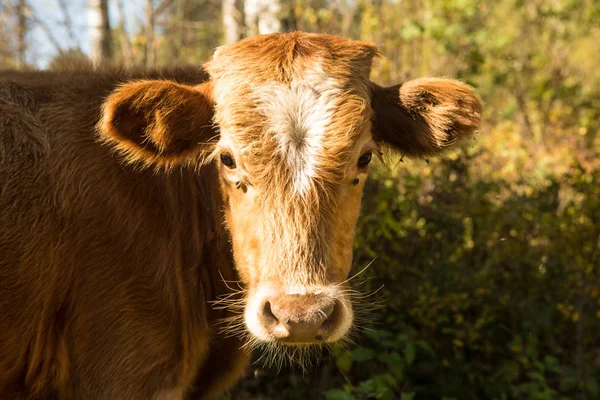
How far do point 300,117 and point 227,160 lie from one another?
507mm

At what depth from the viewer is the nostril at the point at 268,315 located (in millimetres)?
3369

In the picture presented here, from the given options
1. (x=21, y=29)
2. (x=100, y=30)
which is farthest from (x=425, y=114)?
(x=21, y=29)

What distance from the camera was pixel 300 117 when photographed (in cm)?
356

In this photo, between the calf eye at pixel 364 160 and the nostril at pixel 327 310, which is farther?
the calf eye at pixel 364 160

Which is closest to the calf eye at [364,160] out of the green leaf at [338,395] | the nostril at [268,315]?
the nostril at [268,315]

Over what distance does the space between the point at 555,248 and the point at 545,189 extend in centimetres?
89

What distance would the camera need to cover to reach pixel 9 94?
4.05 metres

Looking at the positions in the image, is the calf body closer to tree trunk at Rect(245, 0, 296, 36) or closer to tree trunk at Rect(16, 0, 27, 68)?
tree trunk at Rect(245, 0, 296, 36)

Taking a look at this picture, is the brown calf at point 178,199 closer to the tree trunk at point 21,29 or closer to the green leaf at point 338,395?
the green leaf at point 338,395

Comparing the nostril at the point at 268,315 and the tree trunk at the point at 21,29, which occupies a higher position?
the tree trunk at the point at 21,29

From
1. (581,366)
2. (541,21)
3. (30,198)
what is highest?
(541,21)

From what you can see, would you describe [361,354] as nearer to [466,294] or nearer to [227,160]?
[466,294]

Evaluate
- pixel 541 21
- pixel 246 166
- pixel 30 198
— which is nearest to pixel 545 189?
pixel 246 166

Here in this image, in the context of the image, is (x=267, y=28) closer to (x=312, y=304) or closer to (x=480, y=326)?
(x=480, y=326)
